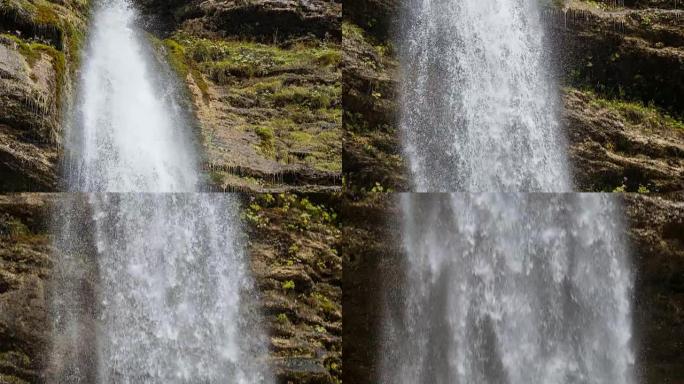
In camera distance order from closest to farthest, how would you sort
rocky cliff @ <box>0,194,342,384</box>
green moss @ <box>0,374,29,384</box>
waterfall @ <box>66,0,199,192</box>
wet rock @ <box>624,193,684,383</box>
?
green moss @ <box>0,374,29,384</box> → rocky cliff @ <box>0,194,342,384</box> → waterfall @ <box>66,0,199,192</box> → wet rock @ <box>624,193,684,383</box>

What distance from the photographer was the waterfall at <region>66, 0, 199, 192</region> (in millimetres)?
5238

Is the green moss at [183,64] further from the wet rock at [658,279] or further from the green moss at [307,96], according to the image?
the wet rock at [658,279]

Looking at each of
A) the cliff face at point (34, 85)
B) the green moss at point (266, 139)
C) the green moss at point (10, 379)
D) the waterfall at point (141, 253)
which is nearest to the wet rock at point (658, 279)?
the green moss at point (266, 139)

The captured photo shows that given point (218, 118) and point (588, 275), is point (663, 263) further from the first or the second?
point (218, 118)

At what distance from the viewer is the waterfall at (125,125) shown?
524 cm

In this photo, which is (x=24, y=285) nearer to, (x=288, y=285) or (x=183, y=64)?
(x=288, y=285)

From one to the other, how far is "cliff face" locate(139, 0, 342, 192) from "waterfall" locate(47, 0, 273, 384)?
23 centimetres

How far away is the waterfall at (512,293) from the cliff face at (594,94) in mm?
362

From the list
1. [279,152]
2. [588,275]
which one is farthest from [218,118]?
[588,275]

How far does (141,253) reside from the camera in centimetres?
536

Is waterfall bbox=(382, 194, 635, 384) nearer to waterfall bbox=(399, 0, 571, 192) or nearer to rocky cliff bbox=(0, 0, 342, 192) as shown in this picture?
waterfall bbox=(399, 0, 571, 192)

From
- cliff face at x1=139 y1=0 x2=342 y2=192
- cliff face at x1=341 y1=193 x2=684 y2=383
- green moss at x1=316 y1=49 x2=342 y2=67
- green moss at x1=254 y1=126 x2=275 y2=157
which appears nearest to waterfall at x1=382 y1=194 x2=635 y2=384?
cliff face at x1=341 y1=193 x2=684 y2=383

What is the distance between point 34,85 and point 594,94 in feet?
15.1

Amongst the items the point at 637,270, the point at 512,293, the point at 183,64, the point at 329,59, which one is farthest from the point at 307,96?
the point at 637,270
